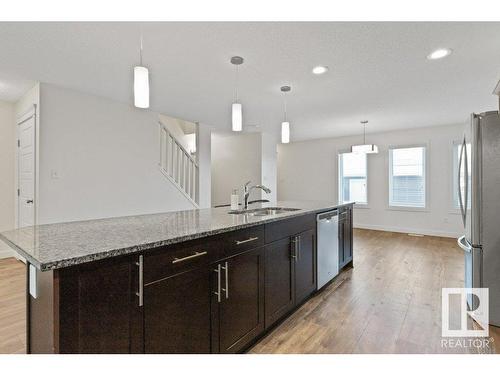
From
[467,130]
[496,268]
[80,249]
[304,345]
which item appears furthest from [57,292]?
[467,130]

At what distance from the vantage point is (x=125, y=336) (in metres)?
1.14

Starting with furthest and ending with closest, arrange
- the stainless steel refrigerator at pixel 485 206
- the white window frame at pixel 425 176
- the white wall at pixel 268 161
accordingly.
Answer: the white wall at pixel 268 161
the white window frame at pixel 425 176
the stainless steel refrigerator at pixel 485 206

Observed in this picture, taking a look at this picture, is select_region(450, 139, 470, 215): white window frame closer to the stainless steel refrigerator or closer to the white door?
the stainless steel refrigerator

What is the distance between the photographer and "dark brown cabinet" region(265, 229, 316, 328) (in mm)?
2020

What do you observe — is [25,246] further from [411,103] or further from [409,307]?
[411,103]

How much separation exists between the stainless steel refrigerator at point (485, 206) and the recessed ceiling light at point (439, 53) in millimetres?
732

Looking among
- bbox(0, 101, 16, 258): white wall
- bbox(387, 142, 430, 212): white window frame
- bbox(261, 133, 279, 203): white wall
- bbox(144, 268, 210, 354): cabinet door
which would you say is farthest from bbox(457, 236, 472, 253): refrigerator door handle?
bbox(0, 101, 16, 258): white wall

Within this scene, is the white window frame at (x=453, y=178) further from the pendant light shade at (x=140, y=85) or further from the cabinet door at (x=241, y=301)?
the pendant light shade at (x=140, y=85)

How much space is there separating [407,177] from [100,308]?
6765 mm

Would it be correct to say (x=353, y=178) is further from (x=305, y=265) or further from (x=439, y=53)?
(x=305, y=265)

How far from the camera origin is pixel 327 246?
9.46 feet

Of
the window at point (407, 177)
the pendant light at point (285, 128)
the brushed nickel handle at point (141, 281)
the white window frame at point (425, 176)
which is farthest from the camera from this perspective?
the window at point (407, 177)

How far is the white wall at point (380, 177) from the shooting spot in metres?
5.75

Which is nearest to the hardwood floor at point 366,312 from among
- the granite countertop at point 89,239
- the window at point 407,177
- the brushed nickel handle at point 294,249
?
the brushed nickel handle at point 294,249
